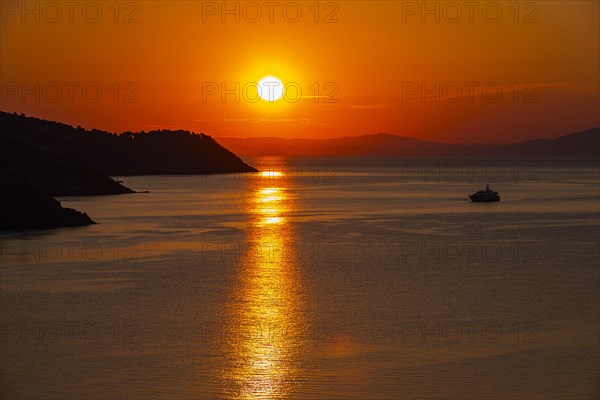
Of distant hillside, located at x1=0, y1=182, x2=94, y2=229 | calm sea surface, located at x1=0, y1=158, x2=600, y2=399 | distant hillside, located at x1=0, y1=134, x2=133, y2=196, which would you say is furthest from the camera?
distant hillside, located at x1=0, y1=134, x2=133, y2=196

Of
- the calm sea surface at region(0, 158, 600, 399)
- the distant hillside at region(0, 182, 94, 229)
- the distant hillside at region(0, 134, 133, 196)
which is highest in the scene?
the distant hillside at region(0, 134, 133, 196)

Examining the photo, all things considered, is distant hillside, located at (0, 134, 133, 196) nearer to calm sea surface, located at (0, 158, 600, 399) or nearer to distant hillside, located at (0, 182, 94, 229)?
distant hillside, located at (0, 182, 94, 229)

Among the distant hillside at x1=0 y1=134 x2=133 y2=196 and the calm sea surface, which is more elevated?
the distant hillside at x1=0 y1=134 x2=133 y2=196

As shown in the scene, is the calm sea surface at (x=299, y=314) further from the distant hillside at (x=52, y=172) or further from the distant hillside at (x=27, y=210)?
the distant hillside at (x=52, y=172)

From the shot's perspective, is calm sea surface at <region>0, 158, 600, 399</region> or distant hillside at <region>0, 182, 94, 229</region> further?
distant hillside at <region>0, 182, 94, 229</region>

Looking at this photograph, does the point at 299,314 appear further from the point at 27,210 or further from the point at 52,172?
the point at 52,172

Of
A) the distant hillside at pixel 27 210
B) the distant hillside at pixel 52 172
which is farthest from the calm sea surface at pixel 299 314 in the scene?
the distant hillside at pixel 52 172

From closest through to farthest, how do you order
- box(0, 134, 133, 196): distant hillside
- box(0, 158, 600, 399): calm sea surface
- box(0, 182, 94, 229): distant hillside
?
box(0, 158, 600, 399): calm sea surface, box(0, 182, 94, 229): distant hillside, box(0, 134, 133, 196): distant hillside

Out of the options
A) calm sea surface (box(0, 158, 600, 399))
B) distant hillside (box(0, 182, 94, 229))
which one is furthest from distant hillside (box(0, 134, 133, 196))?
calm sea surface (box(0, 158, 600, 399))
